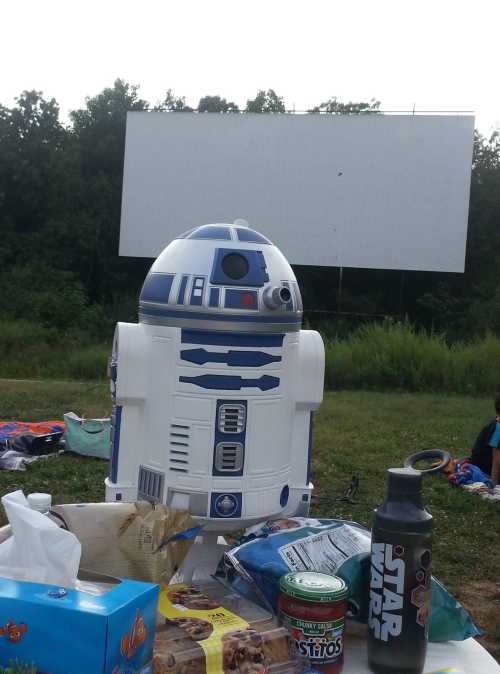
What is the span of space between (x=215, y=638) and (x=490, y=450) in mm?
6152

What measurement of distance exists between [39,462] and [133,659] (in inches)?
230

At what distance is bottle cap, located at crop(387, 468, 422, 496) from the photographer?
244cm

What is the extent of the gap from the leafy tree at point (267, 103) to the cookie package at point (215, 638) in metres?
32.8

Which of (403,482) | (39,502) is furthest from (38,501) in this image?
(403,482)

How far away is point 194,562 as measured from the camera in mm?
3553

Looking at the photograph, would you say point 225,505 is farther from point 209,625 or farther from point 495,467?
point 495,467

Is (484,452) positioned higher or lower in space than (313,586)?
lower

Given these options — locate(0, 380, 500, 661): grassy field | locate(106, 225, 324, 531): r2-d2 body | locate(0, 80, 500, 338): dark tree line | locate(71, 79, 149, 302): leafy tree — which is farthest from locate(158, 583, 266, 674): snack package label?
locate(71, 79, 149, 302): leafy tree

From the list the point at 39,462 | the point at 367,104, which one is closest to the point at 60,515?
the point at 39,462

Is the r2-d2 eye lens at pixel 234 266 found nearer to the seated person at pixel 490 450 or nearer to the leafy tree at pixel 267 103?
the seated person at pixel 490 450

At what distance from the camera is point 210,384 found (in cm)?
325

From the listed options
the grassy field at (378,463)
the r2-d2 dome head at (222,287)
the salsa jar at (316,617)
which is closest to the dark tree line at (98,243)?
the grassy field at (378,463)

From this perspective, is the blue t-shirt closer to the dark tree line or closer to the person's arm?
the person's arm

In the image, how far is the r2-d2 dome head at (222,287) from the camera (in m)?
3.26
